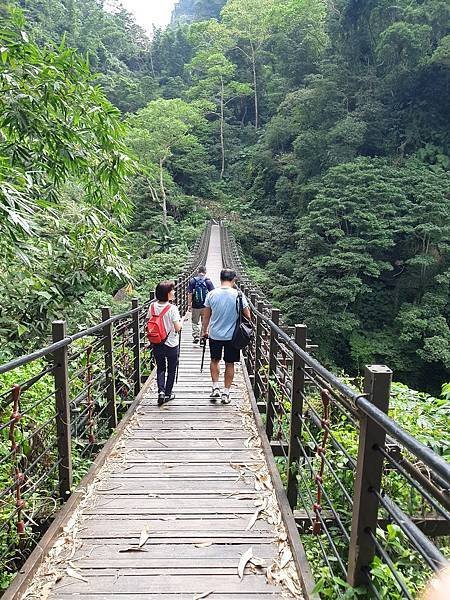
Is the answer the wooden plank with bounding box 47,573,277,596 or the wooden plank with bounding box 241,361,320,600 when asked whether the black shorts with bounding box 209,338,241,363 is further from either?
the wooden plank with bounding box 47,573,277,596

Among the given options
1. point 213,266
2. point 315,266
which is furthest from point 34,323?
point 315,266

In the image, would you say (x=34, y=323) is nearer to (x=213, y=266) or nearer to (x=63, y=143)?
(x=63, y=143)

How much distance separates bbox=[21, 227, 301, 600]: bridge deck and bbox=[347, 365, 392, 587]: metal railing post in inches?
20.3

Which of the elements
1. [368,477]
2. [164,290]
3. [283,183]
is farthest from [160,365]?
[283,183]

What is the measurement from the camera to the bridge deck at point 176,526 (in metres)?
2.01

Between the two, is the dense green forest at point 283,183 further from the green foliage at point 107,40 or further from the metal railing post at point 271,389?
the metal railing post at point 271,389

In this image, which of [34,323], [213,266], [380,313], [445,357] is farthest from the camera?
[380,313]

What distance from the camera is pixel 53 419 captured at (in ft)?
9.29

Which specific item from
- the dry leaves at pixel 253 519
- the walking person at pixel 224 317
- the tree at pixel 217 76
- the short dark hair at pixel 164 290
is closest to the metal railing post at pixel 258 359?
the walking person at pixel 224 317

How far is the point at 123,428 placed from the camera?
3932 millimetres

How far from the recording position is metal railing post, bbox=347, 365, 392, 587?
150 cm

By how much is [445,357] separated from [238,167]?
78.3 feet

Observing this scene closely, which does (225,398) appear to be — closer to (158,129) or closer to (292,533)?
(292,533)

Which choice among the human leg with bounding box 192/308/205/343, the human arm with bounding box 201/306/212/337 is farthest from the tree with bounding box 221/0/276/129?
the human arm with bounding box 201/306/212/337
